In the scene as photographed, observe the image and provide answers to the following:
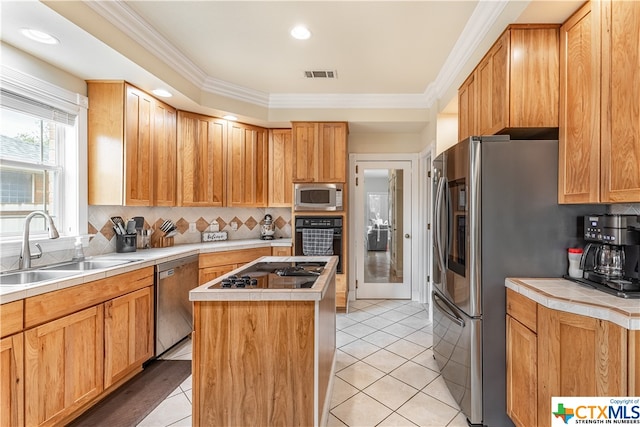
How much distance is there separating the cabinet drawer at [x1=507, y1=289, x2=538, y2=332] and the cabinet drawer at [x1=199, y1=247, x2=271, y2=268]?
2747 mm

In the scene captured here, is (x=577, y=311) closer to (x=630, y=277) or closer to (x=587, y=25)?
(x=630, y=277)

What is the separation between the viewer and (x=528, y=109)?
6.03ft

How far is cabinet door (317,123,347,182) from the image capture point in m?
3.77

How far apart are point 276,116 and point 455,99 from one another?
2.11 m

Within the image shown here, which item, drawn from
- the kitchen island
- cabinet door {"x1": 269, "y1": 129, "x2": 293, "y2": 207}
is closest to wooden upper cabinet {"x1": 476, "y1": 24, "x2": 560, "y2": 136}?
the kitchen island

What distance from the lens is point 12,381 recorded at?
58.7 inches

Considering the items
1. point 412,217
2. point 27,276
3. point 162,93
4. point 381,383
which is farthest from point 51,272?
point 412,217

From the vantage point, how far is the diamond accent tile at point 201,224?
12.7 ft

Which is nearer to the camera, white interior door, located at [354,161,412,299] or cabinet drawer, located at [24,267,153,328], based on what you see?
cabinet drawer, located at [24,267,153,328]

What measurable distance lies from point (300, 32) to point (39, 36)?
177cm

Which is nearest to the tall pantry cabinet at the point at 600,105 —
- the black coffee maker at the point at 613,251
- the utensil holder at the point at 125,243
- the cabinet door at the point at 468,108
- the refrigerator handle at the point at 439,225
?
the black coffee maker at the point at 613,251

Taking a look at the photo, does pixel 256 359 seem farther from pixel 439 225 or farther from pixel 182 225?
pixel 182 225

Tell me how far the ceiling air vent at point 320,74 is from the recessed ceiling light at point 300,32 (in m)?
0.64

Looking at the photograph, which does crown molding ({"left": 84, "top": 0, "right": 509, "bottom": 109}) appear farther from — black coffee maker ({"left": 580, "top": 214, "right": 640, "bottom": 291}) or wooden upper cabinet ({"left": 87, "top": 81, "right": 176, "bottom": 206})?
black coffee maker ({"left": 580, "top": 214, "right": 640, "bottom": 291})
